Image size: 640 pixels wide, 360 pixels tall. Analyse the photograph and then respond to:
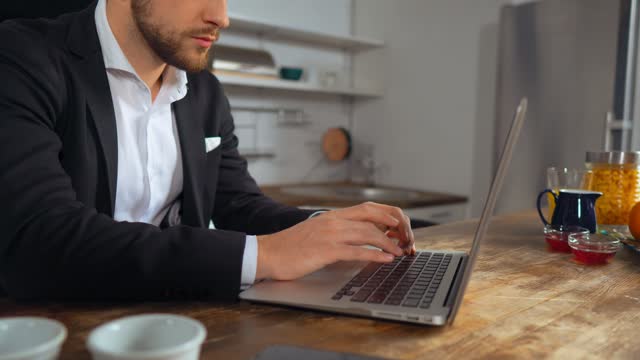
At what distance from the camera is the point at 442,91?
2.81m

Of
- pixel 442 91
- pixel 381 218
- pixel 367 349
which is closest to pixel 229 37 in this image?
pixel 442 91

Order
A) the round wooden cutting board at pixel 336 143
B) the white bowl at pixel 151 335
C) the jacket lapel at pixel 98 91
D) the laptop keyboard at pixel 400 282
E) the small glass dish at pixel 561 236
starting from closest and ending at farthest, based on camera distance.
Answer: the white bowl at pixel 151 335
the laptop keyboard at pixel 400 282
the jacket lapel at pixel 98 91
the small glass dish at pixel 561 236
the round wooden cutting board at pixel 336 143

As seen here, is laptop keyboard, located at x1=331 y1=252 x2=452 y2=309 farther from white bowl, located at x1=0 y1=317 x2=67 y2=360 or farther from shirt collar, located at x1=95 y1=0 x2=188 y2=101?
shirt collar, located at x1=95 y1=0 x2=188 y2=101

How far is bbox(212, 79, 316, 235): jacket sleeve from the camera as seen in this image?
1.17 m

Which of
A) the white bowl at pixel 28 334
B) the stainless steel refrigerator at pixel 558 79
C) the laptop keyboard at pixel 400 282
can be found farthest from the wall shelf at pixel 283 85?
the white bowl at pixel 28 334

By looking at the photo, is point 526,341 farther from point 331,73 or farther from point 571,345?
point 331,73

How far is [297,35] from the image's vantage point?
2.88m

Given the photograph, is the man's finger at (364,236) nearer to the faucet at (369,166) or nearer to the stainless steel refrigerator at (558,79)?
the stainless steel refrigerator at (558,79)

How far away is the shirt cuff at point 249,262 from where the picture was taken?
71 centimetres

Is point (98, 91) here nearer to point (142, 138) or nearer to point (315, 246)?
point (142, 138)

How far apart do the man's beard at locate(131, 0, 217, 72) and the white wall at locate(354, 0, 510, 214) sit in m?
1.84

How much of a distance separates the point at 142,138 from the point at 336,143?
2.07 meters

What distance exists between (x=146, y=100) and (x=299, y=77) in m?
1.75

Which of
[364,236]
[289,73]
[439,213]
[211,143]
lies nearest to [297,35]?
[289,73]
